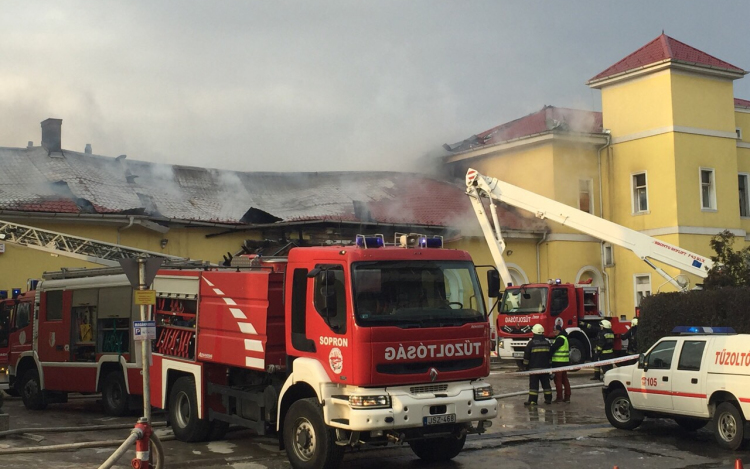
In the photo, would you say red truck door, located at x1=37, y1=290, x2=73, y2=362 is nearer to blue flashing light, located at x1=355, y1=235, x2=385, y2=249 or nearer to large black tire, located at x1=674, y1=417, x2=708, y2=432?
blue flashing light, located at x1=355, y1=235, x2=385, y2=249

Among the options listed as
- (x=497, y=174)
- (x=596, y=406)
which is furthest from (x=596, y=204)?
(x=596, y=406)

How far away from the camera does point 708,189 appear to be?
32.0 m

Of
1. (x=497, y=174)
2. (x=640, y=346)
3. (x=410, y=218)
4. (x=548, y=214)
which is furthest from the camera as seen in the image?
(x=497, y=174)

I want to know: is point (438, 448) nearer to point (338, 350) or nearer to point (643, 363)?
point (338, 350)

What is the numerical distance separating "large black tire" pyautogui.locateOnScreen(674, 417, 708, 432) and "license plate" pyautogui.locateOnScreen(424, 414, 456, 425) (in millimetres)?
4571

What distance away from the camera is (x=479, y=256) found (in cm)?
3033

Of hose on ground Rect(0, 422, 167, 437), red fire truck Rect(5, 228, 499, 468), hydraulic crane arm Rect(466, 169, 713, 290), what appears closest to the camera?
red fire truck Rect(5, 228, 499, 468)

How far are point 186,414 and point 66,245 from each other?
924cm

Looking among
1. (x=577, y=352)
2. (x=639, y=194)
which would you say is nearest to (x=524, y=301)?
(x=577, y=352)

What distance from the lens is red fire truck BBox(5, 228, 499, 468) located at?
9148 mm

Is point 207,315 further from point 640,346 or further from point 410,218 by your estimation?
point 410,218

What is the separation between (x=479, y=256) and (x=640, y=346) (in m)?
11.1

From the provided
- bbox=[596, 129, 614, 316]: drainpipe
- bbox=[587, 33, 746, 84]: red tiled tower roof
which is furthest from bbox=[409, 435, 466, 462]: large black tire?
bbox=[587, 33, 746, 84]: red tiled tower roof

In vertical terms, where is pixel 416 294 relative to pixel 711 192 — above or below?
below
